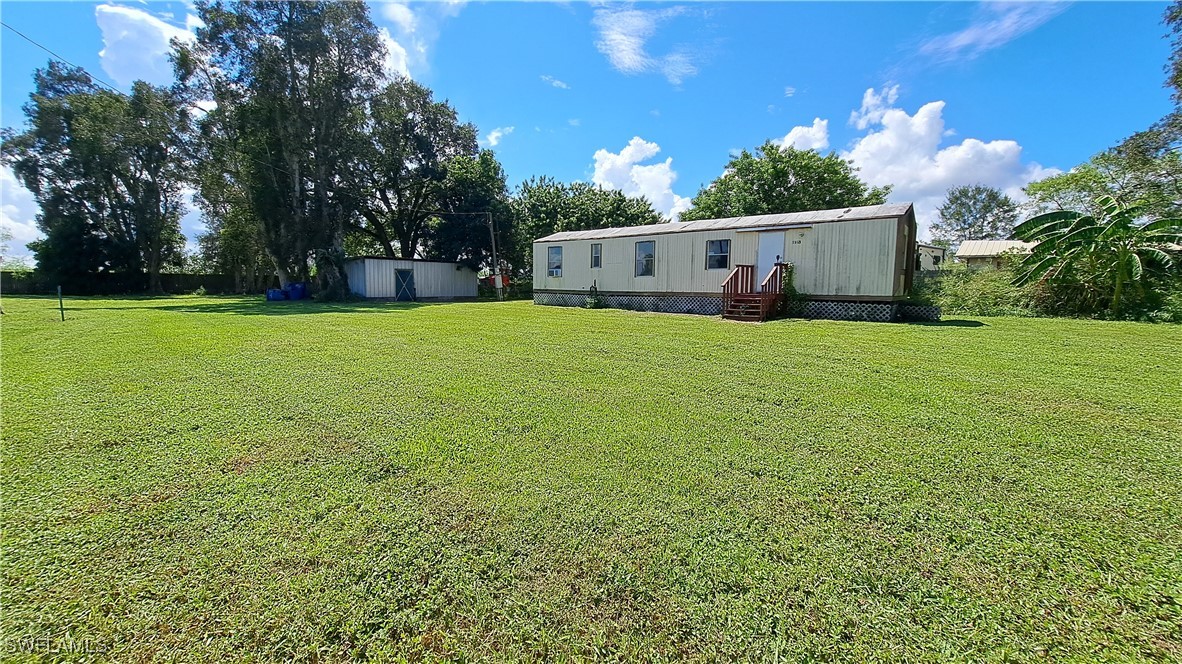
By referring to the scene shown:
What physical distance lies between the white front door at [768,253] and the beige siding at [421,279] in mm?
17812

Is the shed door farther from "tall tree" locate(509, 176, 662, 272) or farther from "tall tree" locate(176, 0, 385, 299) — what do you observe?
"tall tree" locate(509, 176, 662, 272)

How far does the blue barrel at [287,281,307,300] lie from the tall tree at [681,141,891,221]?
22209 mm

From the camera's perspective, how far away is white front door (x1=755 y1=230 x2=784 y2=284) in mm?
12203

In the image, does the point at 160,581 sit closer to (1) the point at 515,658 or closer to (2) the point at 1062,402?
(1) the point at 515,658

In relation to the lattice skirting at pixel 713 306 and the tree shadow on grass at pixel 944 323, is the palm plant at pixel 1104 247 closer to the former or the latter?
the tree shadow on grass at pixel 944 323

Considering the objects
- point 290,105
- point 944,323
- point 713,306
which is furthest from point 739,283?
point 290,105

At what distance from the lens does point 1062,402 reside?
3803 mm

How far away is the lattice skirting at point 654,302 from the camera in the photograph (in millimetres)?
13688

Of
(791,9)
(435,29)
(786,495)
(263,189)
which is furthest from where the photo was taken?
(263,189)

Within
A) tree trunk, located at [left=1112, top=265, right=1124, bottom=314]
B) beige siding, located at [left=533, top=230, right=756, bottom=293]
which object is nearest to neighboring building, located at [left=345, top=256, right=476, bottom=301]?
beige siding, located at [left=533, top=230, right=756, bottom=293]

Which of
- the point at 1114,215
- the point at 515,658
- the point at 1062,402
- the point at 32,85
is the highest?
the point at 32,85

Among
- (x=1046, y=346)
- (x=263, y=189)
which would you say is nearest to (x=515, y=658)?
(x=1046, y=346)

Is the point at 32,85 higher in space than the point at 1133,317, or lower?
higher

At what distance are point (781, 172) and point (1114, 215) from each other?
14.7 m
